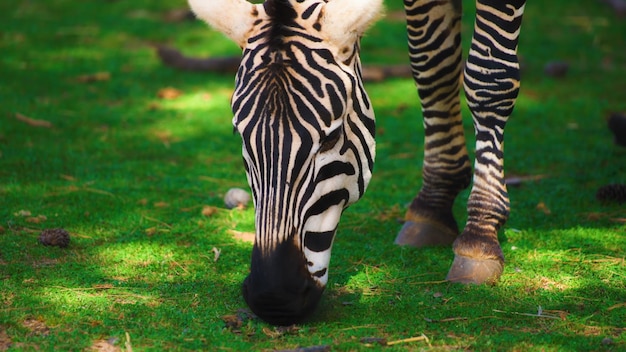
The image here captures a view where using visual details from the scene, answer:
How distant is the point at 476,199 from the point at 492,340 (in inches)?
41.1

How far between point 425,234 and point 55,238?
6.86 feet

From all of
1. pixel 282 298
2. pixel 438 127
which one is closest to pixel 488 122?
pixel 438 127

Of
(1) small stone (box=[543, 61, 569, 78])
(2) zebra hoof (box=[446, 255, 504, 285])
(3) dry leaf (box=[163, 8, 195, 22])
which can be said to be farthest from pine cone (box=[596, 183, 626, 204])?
(3) dry leaf (box=[163, 8, 195, 22])

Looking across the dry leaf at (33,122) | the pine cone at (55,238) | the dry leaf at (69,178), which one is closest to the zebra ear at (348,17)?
the pine cone at (55,238)

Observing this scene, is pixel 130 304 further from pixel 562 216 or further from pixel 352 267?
pixel 562 216

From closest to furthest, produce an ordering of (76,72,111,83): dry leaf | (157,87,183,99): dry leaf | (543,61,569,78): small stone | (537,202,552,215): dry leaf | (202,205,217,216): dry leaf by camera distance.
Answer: (202,205,217,216): dry leaf → (537,202,552,215): dry leaf → (157,87,183,99): dry leaf → (76,72,111,83): dry leaf → (543,61,569,78): small stone

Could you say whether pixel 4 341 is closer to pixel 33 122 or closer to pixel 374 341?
pixel 374 341

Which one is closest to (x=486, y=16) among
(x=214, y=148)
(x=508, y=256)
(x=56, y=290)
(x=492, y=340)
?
(x=508, y=256)

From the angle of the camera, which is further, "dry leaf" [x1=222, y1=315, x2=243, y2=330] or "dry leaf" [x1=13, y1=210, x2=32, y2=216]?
"dry leaf" [x1=13, y1=210, x2=32, y2=216]

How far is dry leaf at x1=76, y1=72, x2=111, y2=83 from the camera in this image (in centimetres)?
877

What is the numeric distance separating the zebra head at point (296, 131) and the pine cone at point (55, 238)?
158 cm

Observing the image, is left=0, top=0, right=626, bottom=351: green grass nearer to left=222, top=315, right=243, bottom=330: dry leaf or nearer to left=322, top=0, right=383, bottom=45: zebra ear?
left=222, top=315, right=243, bottom=330: dry leaf

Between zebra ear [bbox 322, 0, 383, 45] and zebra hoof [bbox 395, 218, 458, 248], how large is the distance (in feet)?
5.46

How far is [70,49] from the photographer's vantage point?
1004 centimetres
